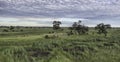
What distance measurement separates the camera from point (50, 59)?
2278cm

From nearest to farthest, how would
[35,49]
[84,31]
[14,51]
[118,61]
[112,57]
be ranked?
1. [118,61]
2. [112,57]
3. [14,51]
4. [35,49]
5. [84,31]

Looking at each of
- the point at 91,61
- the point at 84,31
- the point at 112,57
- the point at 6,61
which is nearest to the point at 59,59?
the point at 91,61

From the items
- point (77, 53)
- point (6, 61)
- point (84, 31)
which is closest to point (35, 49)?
point (77, 53)

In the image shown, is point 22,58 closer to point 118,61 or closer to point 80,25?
point 118,61

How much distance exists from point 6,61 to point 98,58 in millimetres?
9912

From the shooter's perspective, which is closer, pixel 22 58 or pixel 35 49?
pixel 22 58

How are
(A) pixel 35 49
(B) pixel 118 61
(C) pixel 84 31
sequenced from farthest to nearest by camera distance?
(C) pixel 84 31 < (A) pixel 35 49 < (B) pixel 118 61

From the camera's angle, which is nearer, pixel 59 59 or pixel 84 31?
pixel 59 59

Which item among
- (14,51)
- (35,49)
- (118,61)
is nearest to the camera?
(118,61)

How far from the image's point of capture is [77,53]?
28.2 m

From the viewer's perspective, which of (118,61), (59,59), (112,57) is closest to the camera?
(59,59)

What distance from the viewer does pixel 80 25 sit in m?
120

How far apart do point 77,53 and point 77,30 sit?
92.6 meters

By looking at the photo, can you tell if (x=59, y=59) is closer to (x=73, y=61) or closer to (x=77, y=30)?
(x=73, y=61)
